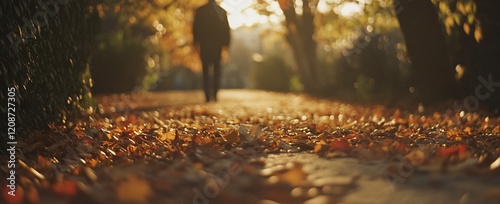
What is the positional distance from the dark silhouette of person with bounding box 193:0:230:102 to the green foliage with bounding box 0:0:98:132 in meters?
4.76

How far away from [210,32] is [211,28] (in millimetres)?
168

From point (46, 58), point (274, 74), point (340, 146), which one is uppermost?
point (274, 74)

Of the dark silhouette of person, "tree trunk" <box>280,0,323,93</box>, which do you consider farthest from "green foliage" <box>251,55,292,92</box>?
the dark silhouette of person

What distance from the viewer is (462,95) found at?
10008 mm

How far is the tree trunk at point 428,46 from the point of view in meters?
9.97

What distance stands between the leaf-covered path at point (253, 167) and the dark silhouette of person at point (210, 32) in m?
6.53

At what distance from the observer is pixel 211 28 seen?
42.3 ft

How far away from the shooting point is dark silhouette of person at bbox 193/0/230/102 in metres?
12.8

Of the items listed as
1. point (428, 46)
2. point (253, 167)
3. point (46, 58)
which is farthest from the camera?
point (428, 46)

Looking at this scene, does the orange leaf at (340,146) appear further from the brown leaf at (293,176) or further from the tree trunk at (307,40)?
the tree trunk at (307,40)

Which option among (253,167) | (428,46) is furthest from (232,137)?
(428,46)

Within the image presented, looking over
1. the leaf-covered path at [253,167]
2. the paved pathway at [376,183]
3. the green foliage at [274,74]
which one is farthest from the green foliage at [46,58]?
the green foliage at [274,74]

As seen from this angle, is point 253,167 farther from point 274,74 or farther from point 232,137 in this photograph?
point 274,74

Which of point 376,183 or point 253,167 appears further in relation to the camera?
point 253,167
